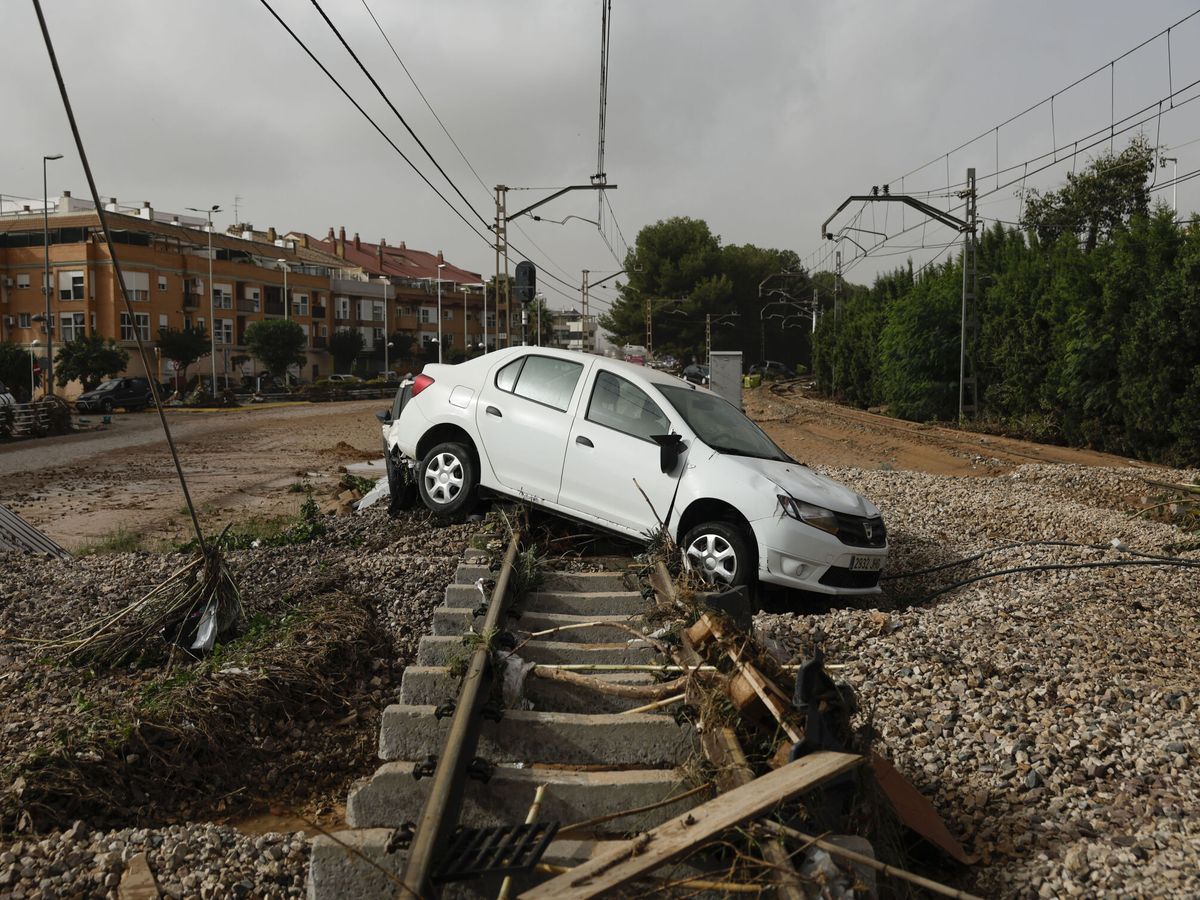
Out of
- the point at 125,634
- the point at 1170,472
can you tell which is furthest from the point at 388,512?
the point at 1170,472

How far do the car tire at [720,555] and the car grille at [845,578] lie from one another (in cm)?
61

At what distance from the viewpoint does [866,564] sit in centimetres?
839

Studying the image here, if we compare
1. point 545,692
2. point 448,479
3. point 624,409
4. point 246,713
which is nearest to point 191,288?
point 448,479

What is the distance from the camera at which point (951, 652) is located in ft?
21.3

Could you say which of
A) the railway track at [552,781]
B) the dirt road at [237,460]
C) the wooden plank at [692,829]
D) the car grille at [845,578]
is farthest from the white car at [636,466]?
the dirt road at [237,460]

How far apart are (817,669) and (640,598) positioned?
333 cm

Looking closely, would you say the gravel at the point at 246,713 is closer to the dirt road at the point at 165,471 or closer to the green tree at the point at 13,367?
the dirt road at the point at 165,471

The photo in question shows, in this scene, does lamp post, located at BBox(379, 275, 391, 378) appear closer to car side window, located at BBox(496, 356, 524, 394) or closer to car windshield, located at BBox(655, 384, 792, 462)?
car side window, located at BBox(496, 356, 524, 394)

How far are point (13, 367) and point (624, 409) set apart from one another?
46777mm

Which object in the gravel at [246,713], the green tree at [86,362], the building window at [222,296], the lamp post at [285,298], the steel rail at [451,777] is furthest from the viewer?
the building window at [222,296]

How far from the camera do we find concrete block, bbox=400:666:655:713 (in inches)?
202

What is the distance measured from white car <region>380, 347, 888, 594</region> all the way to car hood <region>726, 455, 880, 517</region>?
2 centimetres

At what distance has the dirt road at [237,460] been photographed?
650 inches

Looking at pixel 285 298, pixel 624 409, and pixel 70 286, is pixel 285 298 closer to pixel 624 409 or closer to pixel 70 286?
pixel 70 286
